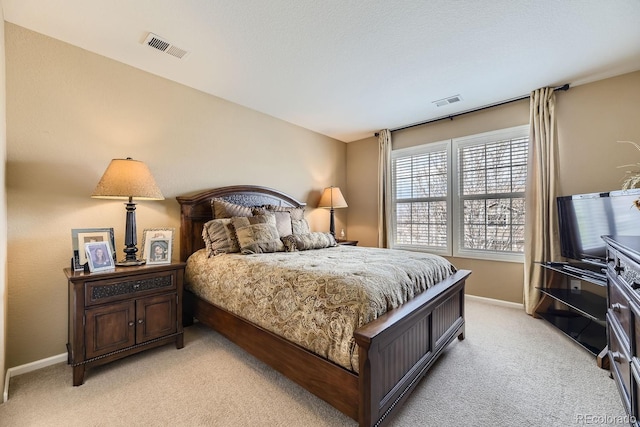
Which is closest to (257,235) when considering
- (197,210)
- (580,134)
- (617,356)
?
(197,210)

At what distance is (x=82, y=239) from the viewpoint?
2.17m

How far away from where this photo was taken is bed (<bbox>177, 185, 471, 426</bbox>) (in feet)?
4.45

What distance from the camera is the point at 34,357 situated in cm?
215

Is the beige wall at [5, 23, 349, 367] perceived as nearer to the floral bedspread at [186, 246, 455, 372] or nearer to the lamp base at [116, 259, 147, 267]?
the lamp base at [116, 259, 147, 267]

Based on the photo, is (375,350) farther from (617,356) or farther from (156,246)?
(156,246)

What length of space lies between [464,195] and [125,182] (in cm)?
407

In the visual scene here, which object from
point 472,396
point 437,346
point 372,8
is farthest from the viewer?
point 437,346

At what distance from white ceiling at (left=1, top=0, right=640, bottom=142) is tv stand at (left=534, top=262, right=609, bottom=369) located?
79.6 inches

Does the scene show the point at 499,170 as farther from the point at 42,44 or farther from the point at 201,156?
the point at 42,44

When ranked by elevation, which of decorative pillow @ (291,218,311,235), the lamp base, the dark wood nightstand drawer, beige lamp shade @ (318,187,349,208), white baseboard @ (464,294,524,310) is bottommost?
white baseboard @ (464,294,524,310)

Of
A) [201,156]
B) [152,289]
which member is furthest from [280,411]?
[201,156]

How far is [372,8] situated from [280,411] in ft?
9.10

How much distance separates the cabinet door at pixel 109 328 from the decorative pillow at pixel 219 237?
2.61ft

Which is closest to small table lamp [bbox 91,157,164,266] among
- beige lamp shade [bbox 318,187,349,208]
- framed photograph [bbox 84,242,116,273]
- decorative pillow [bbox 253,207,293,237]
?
Result: framed photograph [bbox 84,242,116,273]
